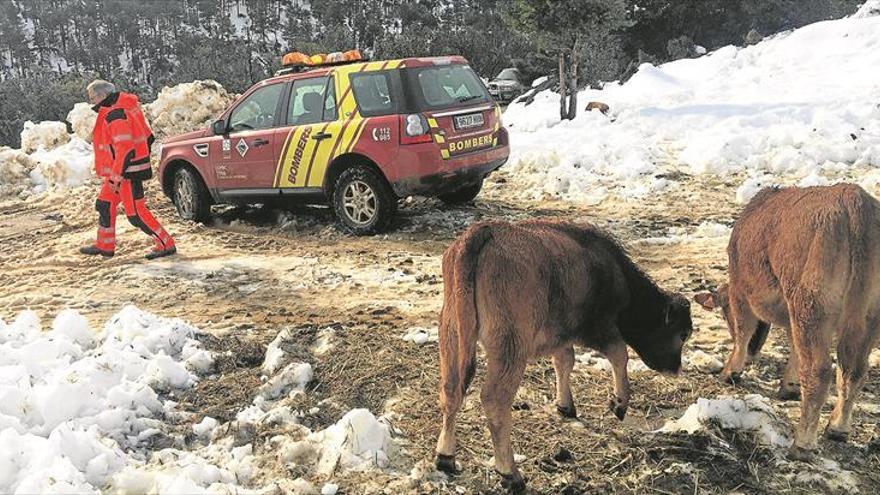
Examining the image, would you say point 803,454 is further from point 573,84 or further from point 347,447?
point 573,84

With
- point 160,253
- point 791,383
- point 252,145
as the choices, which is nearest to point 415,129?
point 252,145

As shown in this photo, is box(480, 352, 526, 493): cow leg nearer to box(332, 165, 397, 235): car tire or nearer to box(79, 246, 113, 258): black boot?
box(332, 165, 397, 235): car tire

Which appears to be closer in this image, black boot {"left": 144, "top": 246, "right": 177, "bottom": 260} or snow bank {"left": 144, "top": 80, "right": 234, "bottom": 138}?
black boot {"left": 144, "top": 246, "right": 177, "bottom": 260}

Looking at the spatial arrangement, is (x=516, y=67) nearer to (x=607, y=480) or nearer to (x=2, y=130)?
(x=607, y=480)

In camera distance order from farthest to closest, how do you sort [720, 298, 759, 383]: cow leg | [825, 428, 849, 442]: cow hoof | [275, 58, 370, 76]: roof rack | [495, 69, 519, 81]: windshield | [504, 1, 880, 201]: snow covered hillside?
[495, 69, 519, 81]: windshield, [504, 1, 880, 201]: snow covered hillside, [275, 58, 370, 76]: roof rack, [720, 298, 759, 383]: cow leg, [825, 428, 849, 442]: cow hoof

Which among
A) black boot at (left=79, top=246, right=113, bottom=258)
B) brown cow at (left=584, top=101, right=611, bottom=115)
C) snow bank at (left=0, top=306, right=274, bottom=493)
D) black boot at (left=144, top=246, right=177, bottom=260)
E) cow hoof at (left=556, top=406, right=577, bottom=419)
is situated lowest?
cow hoof at (left=556, top=406, right=577, bottom=419)

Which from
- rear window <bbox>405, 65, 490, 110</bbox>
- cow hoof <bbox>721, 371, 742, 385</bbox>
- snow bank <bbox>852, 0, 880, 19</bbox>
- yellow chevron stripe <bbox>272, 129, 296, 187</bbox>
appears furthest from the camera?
snow bank <bbox>852, 0, 880, 19</bbox>

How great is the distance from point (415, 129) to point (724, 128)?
7121 mm

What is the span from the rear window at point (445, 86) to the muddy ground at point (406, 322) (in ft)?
5.39

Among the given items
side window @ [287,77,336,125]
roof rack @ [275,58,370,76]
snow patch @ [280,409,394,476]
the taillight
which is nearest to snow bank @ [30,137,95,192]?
roof rack @ [275,58,370,76]

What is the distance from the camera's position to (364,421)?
11.8 ft

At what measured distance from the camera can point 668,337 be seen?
3.88 meters

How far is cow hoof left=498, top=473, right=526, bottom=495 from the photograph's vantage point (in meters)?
3.29

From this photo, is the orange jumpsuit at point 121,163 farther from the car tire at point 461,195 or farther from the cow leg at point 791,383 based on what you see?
the cow leg at point 791,383
